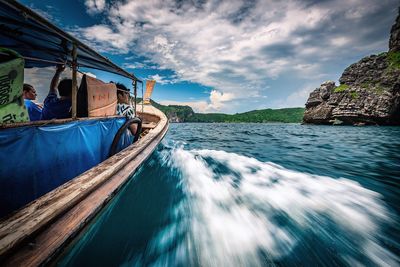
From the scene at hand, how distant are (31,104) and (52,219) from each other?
373 centimetres

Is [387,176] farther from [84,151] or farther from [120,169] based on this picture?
[84,151]

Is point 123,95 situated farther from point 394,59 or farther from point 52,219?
point 394,59

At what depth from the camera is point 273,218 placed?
2092mm

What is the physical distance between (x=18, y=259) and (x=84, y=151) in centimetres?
204

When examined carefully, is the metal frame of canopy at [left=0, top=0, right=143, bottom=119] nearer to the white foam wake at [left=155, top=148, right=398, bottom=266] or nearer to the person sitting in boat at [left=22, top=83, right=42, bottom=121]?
the person sitting in boat at [left=22, top=83, right=42, bottom=121]

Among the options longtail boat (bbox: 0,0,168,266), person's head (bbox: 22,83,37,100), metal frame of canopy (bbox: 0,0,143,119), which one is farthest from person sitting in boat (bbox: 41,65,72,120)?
person's head (bbox: 22,83,37,100)

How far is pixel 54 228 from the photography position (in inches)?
46.1

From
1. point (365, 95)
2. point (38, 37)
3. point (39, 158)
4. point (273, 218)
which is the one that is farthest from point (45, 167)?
point (365, 95)

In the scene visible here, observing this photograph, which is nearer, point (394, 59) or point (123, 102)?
point (123, 102)

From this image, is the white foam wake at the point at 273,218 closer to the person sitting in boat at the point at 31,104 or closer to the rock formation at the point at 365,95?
the person sitting in boat at the point at 31,104

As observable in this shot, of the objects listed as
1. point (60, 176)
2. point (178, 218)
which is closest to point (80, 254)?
point (178, 218)

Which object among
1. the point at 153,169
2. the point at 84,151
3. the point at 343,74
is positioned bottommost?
the point at 153,169

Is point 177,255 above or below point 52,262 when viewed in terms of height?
below

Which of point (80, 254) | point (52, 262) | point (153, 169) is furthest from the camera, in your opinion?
point (153, 169)
